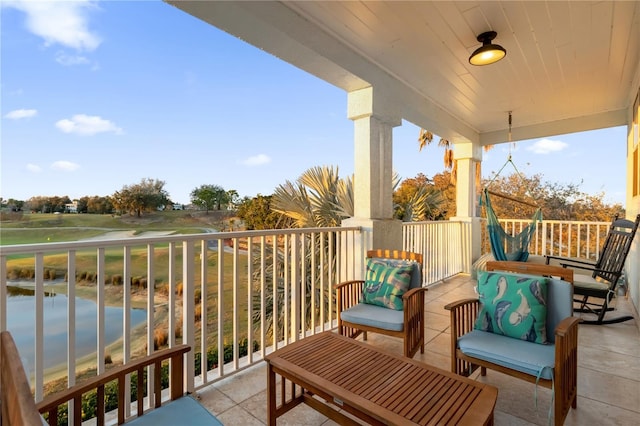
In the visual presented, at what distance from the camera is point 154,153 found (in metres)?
12.7

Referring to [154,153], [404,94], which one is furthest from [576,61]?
[154,153]

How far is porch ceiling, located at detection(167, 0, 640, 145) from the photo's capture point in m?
2.40

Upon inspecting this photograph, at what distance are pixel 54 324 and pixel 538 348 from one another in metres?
2.76

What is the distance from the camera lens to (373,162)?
11.4ft

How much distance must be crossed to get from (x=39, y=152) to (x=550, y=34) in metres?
12.1

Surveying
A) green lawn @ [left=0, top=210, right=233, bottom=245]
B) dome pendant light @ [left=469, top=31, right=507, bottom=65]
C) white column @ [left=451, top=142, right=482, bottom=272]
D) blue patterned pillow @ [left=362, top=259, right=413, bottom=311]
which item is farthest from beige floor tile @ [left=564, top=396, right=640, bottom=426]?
white column @ [left=451, top=142, right=482, bottom=272]

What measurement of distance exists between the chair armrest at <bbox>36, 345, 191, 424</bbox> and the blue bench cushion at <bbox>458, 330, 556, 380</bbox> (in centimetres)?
163

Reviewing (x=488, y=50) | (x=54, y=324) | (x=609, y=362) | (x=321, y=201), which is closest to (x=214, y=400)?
(x=54, y=324)

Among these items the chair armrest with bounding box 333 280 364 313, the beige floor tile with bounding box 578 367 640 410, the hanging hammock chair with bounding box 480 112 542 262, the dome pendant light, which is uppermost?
the dome pendant light

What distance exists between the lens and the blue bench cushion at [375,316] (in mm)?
2334

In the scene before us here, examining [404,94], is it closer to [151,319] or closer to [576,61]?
[576,61]

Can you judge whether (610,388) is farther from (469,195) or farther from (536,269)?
(469,195)

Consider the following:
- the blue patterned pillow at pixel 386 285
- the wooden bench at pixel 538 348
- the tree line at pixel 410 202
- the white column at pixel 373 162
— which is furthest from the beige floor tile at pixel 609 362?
the tree line at pixel 410 202

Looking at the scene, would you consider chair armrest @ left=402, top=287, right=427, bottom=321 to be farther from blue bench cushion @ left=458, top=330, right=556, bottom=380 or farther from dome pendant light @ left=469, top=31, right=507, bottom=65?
dome pendant light @ left=469, top=31, right=507, bottom=65
